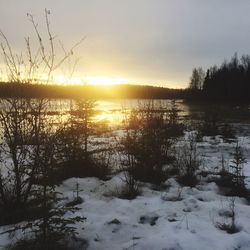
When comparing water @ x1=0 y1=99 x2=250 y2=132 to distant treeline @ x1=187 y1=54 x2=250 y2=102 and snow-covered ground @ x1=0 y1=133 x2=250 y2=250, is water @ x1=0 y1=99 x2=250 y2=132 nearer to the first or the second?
snow-covered ground @ x1=0 y1=133 x2=250 y2=250

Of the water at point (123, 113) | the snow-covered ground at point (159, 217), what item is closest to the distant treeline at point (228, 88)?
the water at point (123, 113)

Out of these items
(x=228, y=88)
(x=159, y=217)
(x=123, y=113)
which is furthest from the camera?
(x=228, y=88)

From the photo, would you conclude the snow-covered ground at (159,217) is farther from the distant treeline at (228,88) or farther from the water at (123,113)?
the distant treeline at (228,88)

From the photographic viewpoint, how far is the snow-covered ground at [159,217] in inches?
171

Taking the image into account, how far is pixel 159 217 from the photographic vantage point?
5109 mm

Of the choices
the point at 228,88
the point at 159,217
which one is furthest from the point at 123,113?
the point at 228,88

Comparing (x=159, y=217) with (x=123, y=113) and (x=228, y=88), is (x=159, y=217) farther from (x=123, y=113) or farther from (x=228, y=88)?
(x=228, y=88)

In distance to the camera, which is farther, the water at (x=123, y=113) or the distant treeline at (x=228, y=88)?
the distant treeline at (x=228, y=88)

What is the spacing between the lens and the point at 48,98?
5.49 meters

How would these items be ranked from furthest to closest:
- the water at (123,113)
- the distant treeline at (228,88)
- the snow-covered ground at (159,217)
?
the distant treeline at (228,88), the water at (123,113), the snow-covered ground at (159,217)

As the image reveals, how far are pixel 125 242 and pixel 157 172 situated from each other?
274cm

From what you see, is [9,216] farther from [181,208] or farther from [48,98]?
[181,208]

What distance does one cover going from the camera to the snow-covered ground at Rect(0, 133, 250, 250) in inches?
171

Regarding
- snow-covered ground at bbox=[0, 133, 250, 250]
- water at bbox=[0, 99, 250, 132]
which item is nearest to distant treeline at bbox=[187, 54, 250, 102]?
water at bbox=[0, 99, 250, 132]
